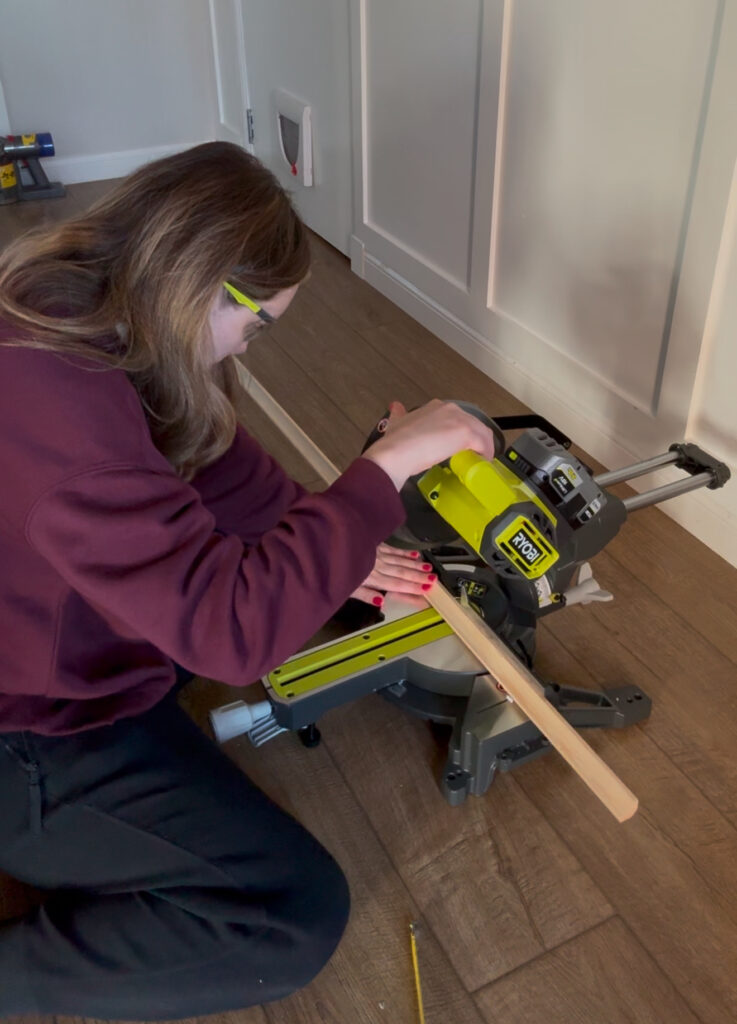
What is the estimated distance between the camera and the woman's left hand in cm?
123

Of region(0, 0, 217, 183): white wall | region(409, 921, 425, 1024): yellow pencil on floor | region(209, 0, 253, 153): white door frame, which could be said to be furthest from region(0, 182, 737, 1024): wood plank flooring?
region(0, 0, 217, 183): white wall

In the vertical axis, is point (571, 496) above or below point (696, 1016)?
above

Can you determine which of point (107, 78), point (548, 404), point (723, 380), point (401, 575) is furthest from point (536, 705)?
point (107, 78)

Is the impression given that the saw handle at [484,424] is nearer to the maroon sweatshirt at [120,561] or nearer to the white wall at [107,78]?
the maroon sweatshirt at [120,561]

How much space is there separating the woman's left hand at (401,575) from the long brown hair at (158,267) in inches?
17.2

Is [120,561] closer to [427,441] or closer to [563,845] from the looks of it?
[427,441]

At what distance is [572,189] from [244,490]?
90cm

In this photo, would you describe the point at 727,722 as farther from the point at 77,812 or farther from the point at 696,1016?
the point at 77,812

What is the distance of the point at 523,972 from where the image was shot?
1.06 m

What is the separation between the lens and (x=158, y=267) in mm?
821

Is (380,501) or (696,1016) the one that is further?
(696,1016)

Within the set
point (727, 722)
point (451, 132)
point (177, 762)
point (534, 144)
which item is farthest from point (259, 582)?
point (451, 132)

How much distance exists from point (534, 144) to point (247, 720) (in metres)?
1.18

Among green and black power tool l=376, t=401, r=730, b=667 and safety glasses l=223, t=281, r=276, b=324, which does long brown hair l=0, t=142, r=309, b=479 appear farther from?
green and black power tool l=376, t=401, r=730, b=667
